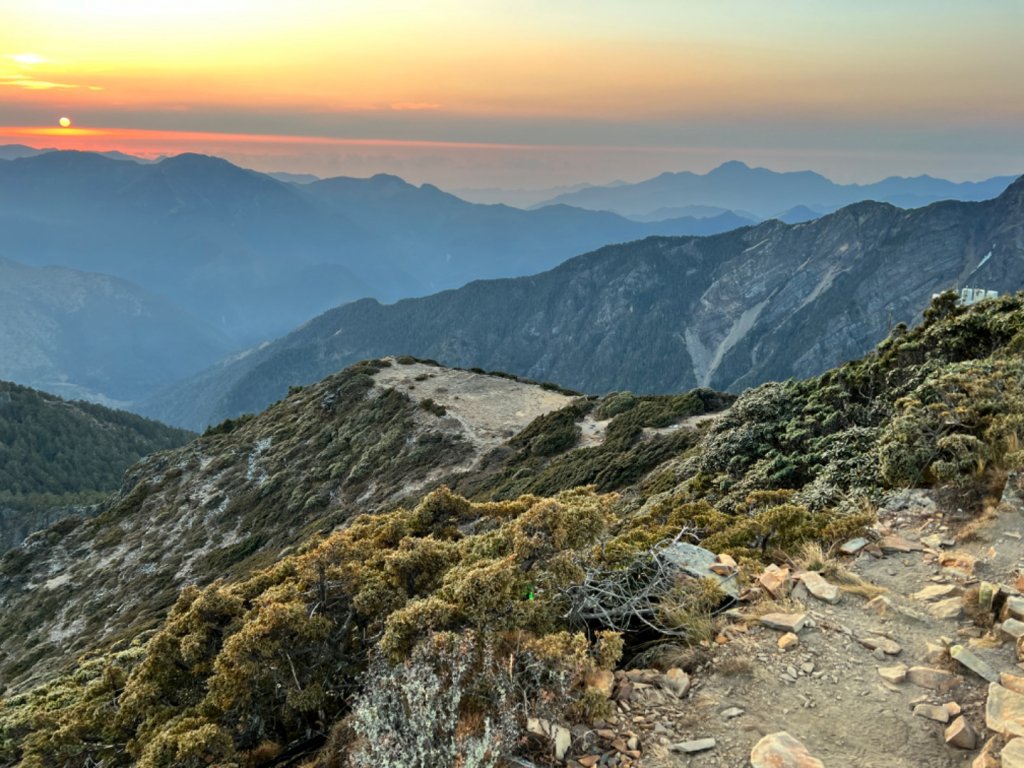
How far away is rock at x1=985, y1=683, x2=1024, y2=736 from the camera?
12.9ft

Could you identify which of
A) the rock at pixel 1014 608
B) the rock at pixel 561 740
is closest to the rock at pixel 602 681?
the rock at pixel 561 740

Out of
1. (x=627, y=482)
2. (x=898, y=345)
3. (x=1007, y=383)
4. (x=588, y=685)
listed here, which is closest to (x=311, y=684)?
(x=588, y=685)

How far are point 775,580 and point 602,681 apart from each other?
2.46m

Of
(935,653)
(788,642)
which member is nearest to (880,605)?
(935,653)

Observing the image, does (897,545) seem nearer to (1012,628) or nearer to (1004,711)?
(1012,628)

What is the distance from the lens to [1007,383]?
28.5 ft

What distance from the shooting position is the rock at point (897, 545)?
656 centimetres

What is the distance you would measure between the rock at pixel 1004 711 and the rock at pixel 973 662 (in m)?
0.21

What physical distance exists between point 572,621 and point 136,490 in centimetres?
4605

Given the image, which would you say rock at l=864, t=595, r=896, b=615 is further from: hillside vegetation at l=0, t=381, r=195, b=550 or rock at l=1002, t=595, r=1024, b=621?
hillside vegetation at l=0, t=381, r=195, b=550

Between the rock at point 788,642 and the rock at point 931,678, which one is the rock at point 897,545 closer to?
the rock at point 931,678

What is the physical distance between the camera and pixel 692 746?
418cm

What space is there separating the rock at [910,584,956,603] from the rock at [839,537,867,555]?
93cm

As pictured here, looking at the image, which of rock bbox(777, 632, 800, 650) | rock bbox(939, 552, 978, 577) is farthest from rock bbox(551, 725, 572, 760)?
rock bbox(939, 552, 978, 577)
